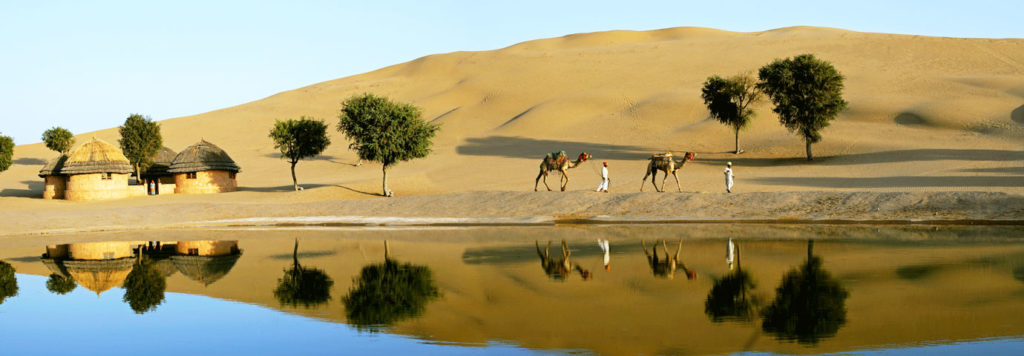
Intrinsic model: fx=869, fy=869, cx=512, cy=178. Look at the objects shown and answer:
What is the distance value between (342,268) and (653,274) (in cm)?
683

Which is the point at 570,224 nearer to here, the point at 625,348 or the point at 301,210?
the point at 301,210

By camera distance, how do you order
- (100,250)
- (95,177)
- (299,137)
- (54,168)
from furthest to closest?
(54,168) → (299,137) → (95,177) → (100,250)

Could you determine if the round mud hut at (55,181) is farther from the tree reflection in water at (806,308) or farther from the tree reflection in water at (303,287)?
the tree reflection in water at (806,308)

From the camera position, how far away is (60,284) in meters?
17.7

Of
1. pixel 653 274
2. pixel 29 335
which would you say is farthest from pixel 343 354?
pixel 653 274

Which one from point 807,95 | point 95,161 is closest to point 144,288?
point 95,161

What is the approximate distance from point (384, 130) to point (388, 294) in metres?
34.9

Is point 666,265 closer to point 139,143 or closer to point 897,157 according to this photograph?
point 897,157

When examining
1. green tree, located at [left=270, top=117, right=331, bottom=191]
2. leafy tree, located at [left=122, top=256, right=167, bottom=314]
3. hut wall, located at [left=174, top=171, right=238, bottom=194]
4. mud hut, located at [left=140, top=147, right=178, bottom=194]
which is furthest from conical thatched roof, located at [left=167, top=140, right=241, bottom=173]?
leafy tree, located at [left=122, top=256, right=167, bottom=314]

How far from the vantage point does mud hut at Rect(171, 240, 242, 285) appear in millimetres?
18672

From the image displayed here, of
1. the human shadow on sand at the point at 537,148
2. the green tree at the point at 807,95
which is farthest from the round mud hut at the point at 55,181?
the green tree at the point at 807,95

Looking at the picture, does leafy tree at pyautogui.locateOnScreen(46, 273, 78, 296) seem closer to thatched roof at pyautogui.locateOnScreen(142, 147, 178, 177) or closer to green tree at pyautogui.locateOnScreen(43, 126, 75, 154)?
thatched roof at pyautogui.locateOnScreen(142, 147, 178, 177)

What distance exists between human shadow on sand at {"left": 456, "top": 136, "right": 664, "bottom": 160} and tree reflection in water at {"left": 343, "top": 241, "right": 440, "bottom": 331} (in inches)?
1733

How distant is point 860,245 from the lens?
2056 centimetres
